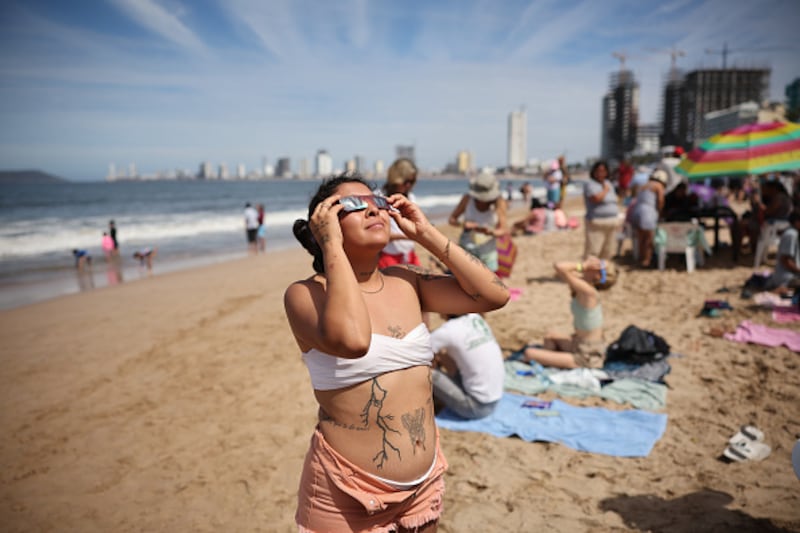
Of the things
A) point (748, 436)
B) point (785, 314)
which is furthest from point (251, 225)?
point (748, 436)

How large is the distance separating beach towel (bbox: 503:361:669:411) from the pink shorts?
332 centimetres

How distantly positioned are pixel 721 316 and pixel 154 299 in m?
9.60

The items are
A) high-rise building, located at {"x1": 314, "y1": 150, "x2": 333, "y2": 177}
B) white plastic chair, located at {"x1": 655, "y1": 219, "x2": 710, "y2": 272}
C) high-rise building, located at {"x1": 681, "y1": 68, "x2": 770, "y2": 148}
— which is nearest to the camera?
white plastic chair, located at {"x1": 655, "y1": 219, "x2": 710, "y2": 272}

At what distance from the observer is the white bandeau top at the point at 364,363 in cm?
161

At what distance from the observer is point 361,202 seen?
1.67 m

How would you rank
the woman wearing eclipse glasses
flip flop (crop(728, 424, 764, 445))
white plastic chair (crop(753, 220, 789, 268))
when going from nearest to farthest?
the woman wearing eclipse glasses < flip flop (crop(728, 424, 764, 445)) < white plastic chair (crop(753, 220, 789, 268))

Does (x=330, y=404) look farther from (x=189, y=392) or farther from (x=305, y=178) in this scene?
(x=305, y=178)

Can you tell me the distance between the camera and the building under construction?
4065 inches

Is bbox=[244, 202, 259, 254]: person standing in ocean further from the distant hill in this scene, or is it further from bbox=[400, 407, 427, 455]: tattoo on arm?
the distant hill

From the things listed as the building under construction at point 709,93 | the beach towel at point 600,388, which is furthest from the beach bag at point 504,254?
the building under construction at point 709,93

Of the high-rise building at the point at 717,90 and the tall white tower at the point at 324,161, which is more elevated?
the high-rise building at the point at 717,90

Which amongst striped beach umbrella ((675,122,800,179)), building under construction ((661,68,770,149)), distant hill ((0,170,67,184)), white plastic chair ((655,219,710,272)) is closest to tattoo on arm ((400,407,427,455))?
striped beach umbrella ((675,122,800,179))

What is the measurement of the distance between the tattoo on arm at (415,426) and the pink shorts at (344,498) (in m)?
0.16

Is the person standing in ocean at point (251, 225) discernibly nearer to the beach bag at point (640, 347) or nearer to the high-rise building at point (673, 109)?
the beach bag at point (640, 347)
